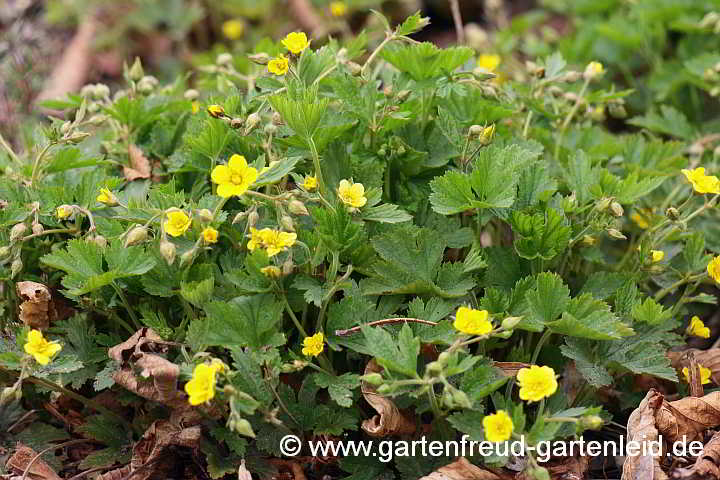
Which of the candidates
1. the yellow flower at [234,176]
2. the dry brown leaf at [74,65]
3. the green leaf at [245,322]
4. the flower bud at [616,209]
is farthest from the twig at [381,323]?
the dry brown leaf at [74,65]

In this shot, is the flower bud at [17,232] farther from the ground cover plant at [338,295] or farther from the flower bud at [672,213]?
the flower bud at [672,213]

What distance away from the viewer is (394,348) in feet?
5.65

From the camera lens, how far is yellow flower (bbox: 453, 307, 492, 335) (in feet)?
5.45

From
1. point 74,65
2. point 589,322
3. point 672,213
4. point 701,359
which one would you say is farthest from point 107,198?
point 74,65

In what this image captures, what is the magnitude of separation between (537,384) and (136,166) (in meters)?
1.35

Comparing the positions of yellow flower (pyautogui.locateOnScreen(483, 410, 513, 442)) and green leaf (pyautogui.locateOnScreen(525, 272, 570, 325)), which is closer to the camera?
yellow flower (pyautogui.locateOnScreen(483, 410, 513, 442))

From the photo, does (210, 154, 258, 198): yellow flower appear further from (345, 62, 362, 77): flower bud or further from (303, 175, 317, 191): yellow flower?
(345, 62, 362, 77): flower bud

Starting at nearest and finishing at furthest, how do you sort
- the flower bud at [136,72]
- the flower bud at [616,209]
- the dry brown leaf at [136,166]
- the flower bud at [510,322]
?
the flower bud at [510,322]
the flower bud at [616,209]
the dry brown leaf at [136,166]
the flower bud at [136,72]

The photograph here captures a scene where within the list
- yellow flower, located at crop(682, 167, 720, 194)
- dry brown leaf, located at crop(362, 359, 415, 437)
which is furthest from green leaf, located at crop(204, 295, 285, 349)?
yellow flower, located at crop(682, 167, 720, 194)

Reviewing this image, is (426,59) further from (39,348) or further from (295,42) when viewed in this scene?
(39,348)

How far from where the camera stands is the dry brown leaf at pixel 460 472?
1.75 m

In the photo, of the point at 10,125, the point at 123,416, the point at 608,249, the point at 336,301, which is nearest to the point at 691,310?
the point at 608,249

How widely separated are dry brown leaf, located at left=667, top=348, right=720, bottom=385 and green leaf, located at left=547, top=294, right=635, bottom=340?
0.44m

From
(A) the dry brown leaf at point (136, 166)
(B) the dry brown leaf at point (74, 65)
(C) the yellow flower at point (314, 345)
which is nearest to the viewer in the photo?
(C) the yellow flower at point (314, 345)
